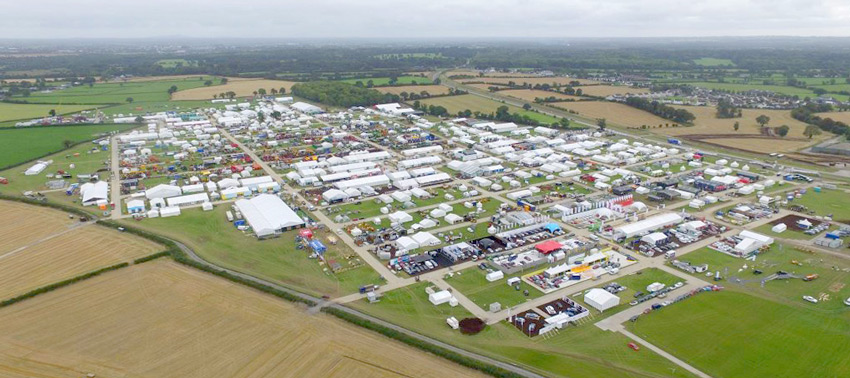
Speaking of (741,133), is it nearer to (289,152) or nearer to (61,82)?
(289,152)

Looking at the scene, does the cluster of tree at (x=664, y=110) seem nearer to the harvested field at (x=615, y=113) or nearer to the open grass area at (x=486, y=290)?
the harvested field at (x=615, y=113)

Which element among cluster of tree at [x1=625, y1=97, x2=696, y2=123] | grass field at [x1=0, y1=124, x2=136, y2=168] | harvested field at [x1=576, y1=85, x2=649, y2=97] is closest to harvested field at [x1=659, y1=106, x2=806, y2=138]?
cluster of tree at [x1=625, y1=97, x2=696, y2=123]

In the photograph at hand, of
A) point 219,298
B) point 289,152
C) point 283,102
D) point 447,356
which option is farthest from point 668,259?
point 283,102

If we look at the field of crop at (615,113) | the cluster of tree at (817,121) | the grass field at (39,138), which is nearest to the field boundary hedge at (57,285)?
the grass field at (39,138)

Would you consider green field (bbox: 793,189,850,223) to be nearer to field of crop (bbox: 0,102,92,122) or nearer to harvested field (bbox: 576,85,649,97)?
harvested field (bbox: 576,85,649,97)

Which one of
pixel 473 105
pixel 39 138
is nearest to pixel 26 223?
pixel 39 138

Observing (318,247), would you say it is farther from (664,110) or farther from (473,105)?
(664,110)
